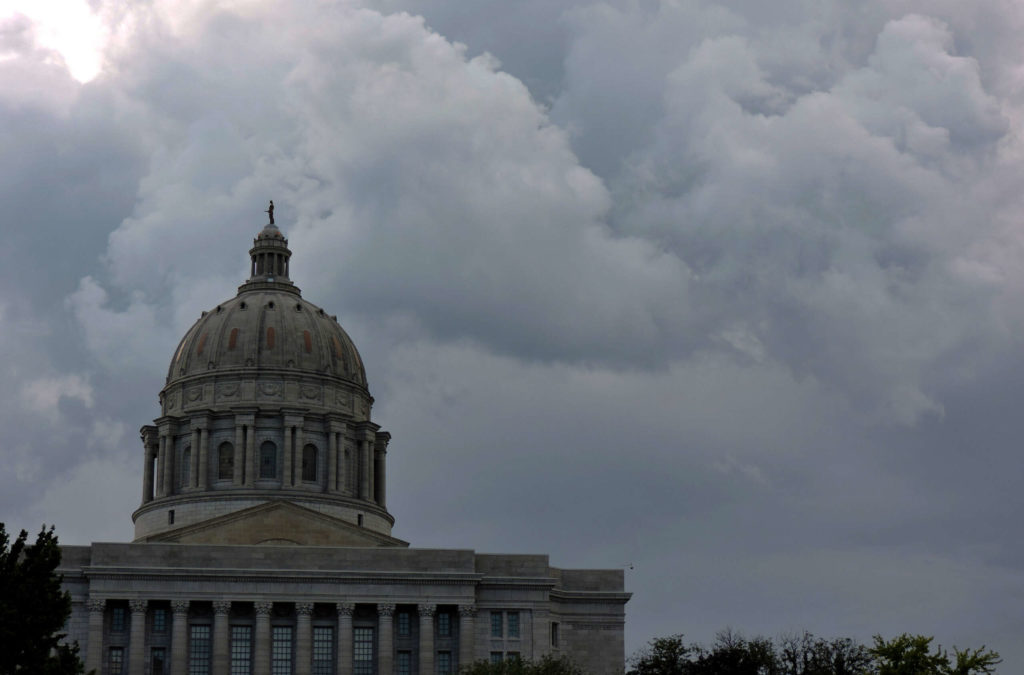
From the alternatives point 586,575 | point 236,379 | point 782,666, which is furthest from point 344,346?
point 782,666

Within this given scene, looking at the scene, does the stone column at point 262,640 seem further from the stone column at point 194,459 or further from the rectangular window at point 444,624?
the stone column at point 194,459

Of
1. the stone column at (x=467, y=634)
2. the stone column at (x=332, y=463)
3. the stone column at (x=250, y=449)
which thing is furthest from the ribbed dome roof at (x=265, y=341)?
the stone column at (x=467, y=634)

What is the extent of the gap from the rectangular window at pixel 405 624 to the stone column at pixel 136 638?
14.9m

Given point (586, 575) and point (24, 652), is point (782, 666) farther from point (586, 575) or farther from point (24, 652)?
point (24, 652)

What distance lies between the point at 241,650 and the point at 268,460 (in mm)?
19429

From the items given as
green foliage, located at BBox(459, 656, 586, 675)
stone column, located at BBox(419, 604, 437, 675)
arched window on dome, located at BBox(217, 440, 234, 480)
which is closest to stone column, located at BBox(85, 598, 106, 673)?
stone column, located at BBox(419, 604, 437, 675)

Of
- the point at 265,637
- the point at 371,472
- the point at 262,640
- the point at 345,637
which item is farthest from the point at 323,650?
the point at 371,472

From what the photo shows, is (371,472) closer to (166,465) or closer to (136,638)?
(166,465)

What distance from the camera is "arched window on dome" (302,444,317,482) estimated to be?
122375 millimetres

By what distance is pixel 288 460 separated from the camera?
121 m

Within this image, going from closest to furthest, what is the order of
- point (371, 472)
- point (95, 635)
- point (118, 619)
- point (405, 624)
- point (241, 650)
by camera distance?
point (95, 635), point (118, 619), point (241, 650), point (405, 624), point (371, 472)

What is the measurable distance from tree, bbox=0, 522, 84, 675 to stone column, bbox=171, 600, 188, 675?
34607mm

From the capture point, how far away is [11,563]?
6838cm

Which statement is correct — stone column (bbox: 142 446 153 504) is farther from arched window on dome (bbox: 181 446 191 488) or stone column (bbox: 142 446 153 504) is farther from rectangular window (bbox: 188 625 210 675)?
rectangular window (bbox: 188 625 210 675)
